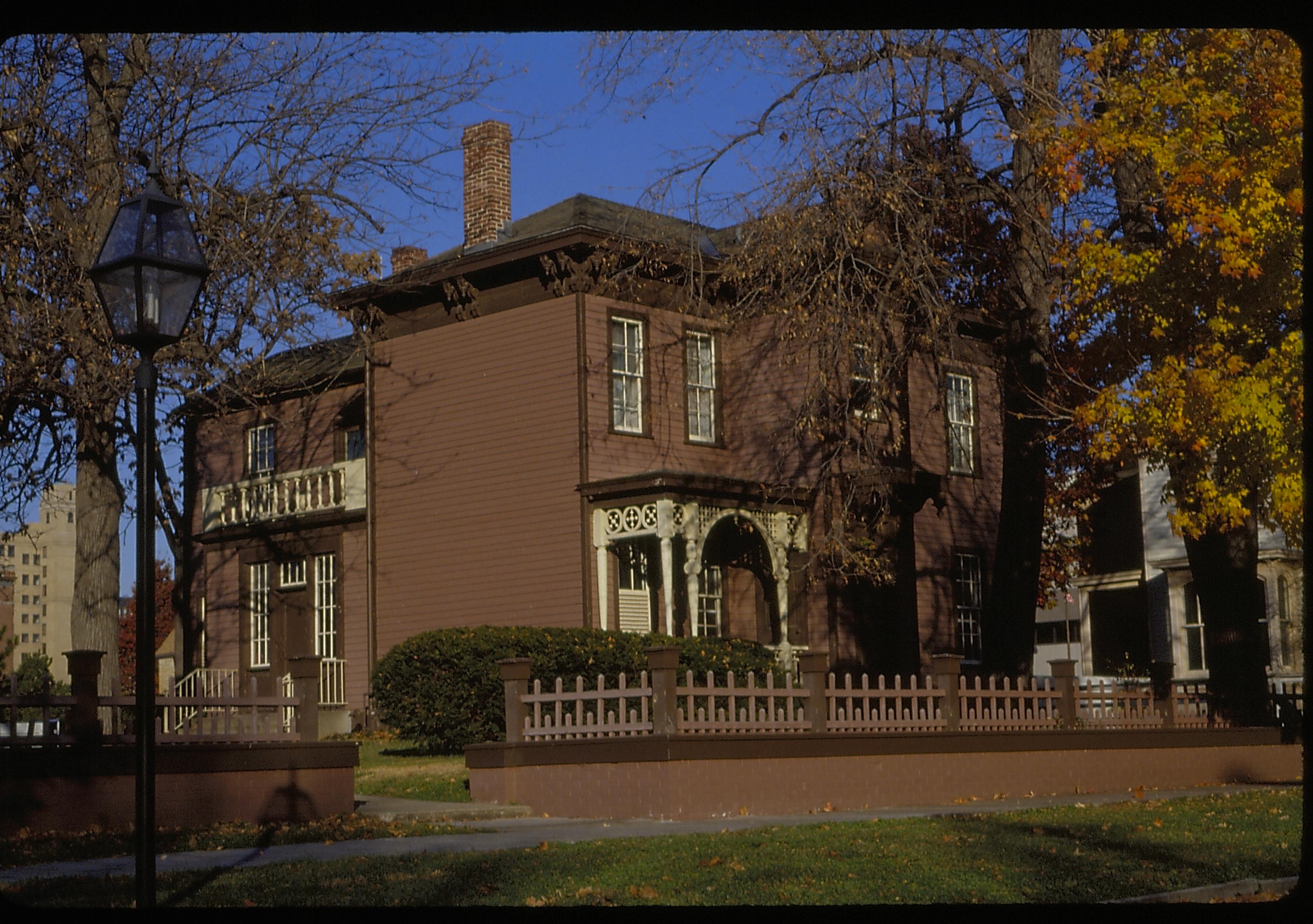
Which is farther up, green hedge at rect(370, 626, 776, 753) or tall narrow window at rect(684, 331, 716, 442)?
tall narrow window at rect(684, 331, 716, 442)

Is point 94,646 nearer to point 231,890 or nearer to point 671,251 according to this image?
point 671,251

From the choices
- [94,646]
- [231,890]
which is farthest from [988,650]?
[231,890]

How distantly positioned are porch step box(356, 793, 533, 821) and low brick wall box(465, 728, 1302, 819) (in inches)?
14.0

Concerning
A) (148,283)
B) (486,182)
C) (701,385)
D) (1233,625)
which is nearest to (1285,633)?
(1233,625)

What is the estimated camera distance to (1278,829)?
12922 millimetres

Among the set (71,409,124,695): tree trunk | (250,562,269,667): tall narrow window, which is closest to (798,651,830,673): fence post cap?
(71,409,124,695): tree trunk

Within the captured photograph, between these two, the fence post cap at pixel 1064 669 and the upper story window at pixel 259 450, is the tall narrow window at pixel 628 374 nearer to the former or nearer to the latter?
the fence post cap at pixel 1064 669

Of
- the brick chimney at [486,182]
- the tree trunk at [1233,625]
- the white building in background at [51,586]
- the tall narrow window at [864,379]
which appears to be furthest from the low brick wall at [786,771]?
the white building in background at [51,586]

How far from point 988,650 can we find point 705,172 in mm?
7717

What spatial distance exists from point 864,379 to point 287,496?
11.6m

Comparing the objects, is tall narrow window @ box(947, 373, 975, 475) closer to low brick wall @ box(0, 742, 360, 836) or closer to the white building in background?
low brick wall @ box(0, 742, 360, 836)

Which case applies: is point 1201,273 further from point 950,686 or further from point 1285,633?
point 1285,633

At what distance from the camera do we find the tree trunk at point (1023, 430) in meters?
21.2

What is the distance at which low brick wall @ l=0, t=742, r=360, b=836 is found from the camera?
45.6ft
